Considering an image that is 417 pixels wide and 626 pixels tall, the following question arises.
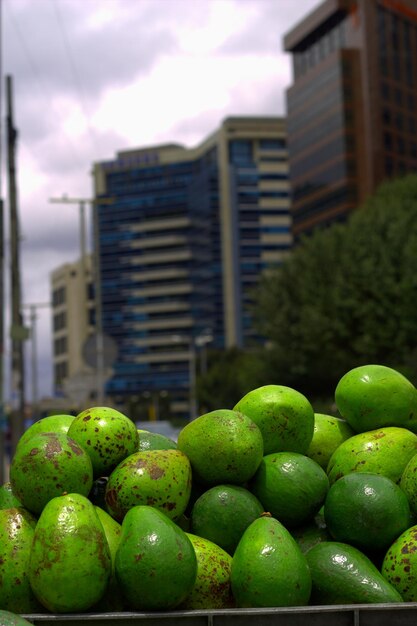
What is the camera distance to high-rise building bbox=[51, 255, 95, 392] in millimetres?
162375

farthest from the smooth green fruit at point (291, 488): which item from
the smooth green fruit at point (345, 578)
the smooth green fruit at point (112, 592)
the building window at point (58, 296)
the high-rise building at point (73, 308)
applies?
the building window at point (58, 296)

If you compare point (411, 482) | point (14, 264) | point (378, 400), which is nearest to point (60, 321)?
point (14, 264)

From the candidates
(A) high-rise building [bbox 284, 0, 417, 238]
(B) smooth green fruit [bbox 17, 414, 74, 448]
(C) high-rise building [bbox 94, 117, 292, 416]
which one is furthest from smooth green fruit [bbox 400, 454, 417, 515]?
(C) high-rise building [bbox 94, 117, 292, 416]

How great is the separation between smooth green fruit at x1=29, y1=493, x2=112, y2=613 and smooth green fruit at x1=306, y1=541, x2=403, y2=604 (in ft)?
2.30

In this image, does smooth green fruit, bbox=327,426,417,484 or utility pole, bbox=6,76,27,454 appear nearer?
smooth green fruit, bbox=327,426,417,484

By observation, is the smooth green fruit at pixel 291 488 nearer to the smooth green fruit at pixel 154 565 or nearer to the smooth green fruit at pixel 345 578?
the smooth green fruit at pixel 345 578

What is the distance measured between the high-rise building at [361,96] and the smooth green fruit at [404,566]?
367 feet

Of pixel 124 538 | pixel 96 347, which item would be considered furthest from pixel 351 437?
pixel 96 347

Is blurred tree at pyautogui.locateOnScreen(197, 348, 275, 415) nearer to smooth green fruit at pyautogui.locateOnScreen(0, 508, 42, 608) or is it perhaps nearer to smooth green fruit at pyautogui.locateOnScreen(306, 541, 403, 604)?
smooth green fruit at pyautogui.locateOnScreen(306, 541, 403, 604)

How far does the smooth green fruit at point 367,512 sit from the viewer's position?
3.54m

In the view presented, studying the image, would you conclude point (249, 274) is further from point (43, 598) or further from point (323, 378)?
point (43, 598)

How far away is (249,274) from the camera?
554 feet

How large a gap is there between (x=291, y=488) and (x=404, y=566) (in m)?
0.52

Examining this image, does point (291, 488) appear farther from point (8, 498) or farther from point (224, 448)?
point (8, 498)
